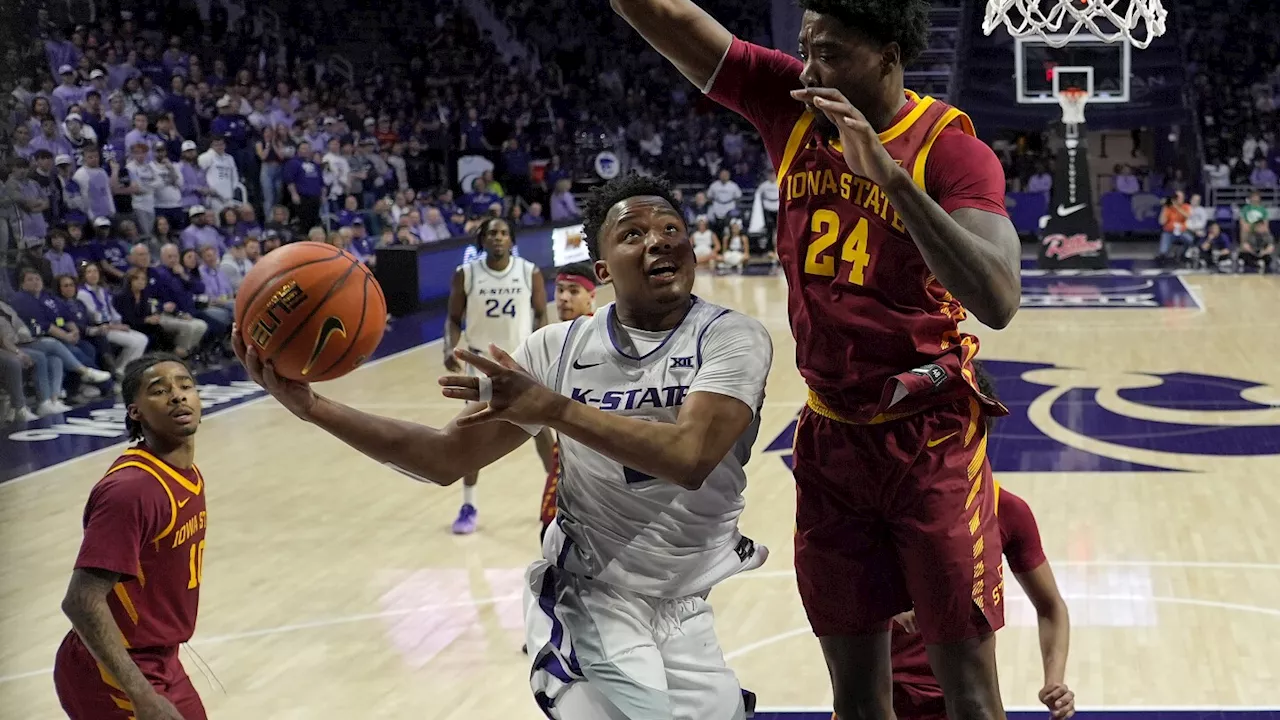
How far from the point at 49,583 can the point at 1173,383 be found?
9112 millimetres

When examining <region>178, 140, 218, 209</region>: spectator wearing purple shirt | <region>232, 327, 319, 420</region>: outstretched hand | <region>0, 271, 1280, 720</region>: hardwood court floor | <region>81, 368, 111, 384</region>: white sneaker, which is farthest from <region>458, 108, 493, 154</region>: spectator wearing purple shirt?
<region>232, 327, 319, 420</region>: outstretched hand

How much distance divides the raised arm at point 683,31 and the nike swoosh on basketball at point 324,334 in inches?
37.9

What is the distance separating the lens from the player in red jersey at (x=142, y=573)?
365cm

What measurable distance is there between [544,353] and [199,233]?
11.8m

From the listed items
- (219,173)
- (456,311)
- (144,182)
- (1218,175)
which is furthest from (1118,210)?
(456,311)

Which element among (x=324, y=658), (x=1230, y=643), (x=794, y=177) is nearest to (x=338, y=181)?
(x=324, y=658)

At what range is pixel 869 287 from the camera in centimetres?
308

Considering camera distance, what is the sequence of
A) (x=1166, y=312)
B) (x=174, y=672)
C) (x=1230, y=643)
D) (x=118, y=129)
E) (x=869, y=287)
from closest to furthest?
(x=869, y=287) < (x=174, y=672) < (x=1230, y=643) < (x=118, y=129) < (x=1166, y=312)

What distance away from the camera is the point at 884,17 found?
2977mm

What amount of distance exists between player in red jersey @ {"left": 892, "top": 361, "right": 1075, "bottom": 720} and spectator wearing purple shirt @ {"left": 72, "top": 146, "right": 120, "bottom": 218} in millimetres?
11506

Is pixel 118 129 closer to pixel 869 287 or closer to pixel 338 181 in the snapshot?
pixel 338 181

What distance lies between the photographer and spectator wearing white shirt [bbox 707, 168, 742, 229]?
24672 millimetres

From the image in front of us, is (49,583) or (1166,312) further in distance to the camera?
(1166,312)

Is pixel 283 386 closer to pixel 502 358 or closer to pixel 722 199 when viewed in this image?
pixel 502 358
